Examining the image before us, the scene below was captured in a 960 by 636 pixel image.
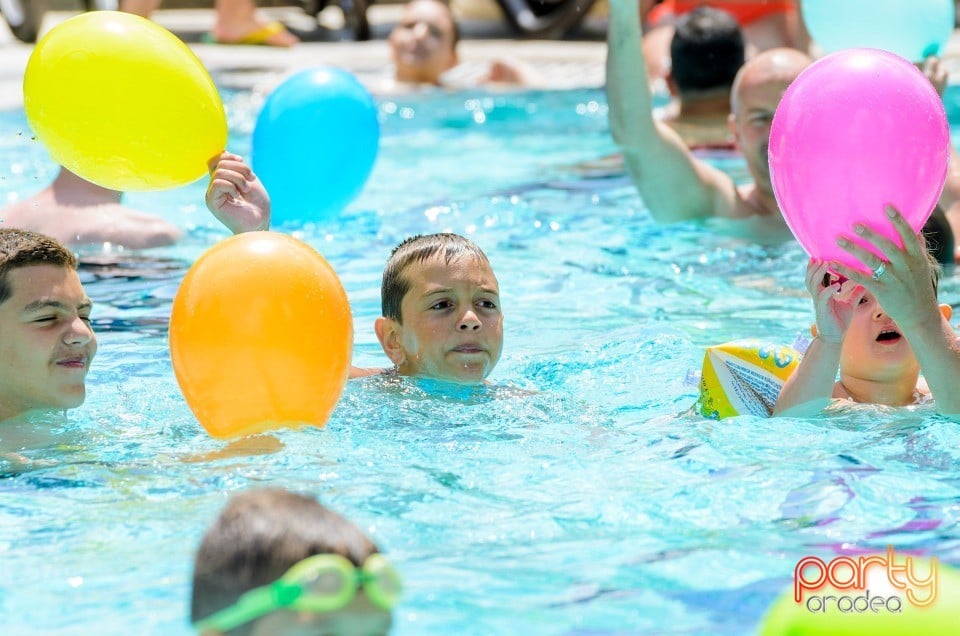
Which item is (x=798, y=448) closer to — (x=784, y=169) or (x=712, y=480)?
(x=712, y=480)

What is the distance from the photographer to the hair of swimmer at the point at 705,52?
29.1 feet

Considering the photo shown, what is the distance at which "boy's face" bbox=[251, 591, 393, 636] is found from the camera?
6.91 feet

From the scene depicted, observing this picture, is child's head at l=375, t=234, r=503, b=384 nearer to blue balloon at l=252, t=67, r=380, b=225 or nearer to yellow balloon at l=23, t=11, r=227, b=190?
yellow balloon at l=23, t=11, r=227, b=190

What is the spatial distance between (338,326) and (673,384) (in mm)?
1640

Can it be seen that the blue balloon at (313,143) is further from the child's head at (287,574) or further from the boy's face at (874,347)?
the child's head at (287,574)

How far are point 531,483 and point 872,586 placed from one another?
132cm

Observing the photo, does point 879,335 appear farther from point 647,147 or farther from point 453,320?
point 647,147

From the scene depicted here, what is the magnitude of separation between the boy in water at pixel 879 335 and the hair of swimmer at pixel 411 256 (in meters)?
1.18

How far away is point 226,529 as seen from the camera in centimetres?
227

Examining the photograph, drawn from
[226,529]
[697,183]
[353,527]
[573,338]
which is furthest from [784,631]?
[697,183]

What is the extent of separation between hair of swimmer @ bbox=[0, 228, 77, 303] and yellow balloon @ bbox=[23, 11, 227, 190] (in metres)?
0.26

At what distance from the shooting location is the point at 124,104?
162 inches

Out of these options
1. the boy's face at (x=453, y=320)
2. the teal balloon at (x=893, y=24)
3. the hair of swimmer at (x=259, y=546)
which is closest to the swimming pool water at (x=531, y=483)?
the boy's face at (x=453, y=320)

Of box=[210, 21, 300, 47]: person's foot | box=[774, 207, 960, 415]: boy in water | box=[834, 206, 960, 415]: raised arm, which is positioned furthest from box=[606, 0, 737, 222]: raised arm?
box=[210, 21, 300, 47]: person's foot
